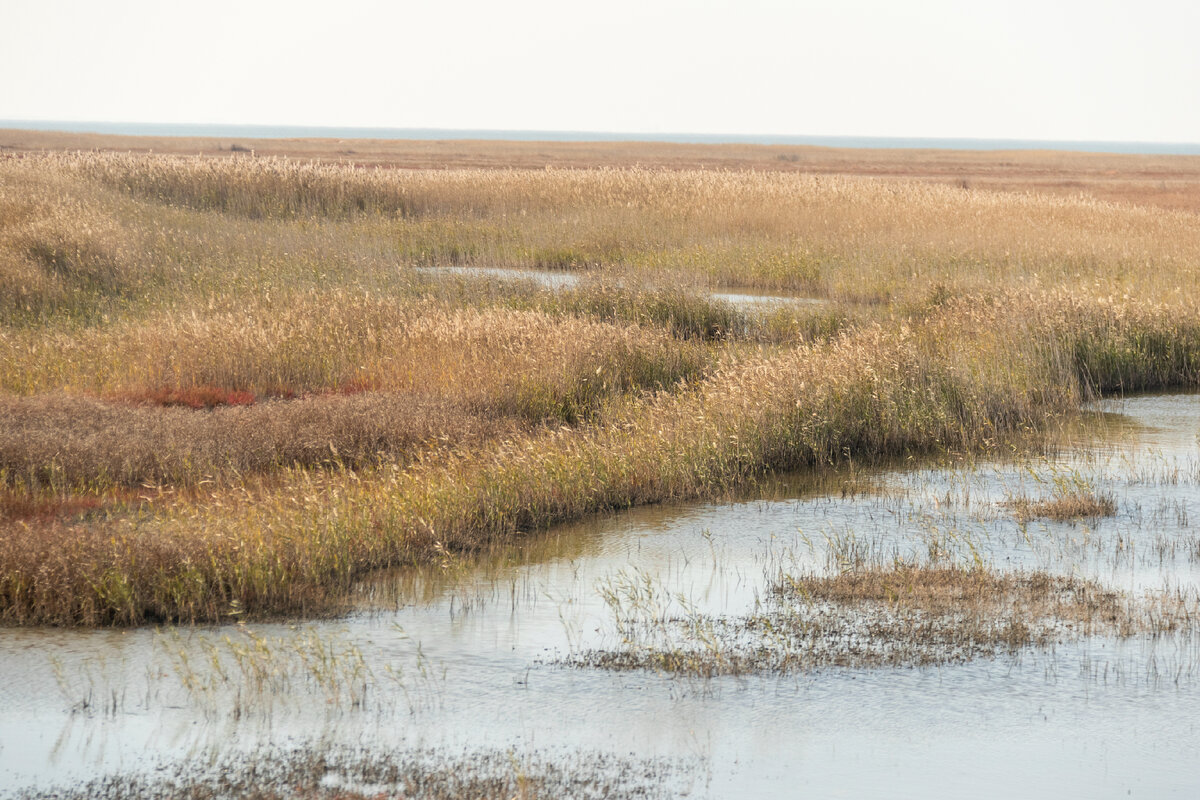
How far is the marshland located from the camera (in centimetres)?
597

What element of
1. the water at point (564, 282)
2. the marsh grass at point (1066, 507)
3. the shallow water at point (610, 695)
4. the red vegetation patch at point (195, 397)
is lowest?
the shallow water at point (610, 695)

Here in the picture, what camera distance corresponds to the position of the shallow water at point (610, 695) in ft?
18.7

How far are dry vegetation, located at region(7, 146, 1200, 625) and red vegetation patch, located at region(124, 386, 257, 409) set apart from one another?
1.4 inches

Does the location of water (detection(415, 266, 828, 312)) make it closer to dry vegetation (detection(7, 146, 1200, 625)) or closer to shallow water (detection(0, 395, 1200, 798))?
dry vegetation (detection(7, 146, 1200, 625))

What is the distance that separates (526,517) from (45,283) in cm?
1197

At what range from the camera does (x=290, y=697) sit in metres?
6.33

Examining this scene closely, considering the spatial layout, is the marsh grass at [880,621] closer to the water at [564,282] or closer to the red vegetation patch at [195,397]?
the red vegetation patch at [195,397]

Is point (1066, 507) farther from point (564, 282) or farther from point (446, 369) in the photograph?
point (564, 282)

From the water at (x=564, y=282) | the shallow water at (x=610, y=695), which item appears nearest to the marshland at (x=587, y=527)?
the shallow water at (x=610, y=695)

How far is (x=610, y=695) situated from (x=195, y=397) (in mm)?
8193

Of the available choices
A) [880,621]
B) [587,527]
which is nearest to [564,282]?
[587,527]

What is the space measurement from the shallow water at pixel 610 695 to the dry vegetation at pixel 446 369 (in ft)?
2.30

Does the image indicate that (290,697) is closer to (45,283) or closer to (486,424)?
(486,424)

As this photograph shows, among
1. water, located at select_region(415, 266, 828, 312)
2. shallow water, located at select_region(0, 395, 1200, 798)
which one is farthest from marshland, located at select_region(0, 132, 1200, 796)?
water, located at select_region(415, 266, 828, 312)
